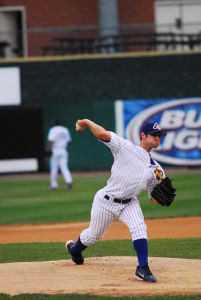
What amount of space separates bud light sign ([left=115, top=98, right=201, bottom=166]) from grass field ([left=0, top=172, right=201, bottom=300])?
98.7 inches

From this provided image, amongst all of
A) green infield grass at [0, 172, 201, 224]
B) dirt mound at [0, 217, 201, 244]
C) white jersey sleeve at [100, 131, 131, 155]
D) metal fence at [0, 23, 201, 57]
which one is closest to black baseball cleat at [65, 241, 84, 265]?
white jersey sleeve at [100, 131, 131, 155]

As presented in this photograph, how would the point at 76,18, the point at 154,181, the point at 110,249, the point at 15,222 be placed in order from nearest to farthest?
the point at 154,181, the point at 110,249, the point at 15,222, the point at 76,18

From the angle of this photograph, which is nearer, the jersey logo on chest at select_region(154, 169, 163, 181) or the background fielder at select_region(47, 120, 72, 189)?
the jersey logo on chest at select_region(154, 169, 163, 181)

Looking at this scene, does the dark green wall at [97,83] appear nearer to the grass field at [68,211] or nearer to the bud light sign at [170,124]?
the bud light sign at [170,124]

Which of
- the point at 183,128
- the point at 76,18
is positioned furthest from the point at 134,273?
the point at 76,18

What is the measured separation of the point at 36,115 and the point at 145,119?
3662 mm

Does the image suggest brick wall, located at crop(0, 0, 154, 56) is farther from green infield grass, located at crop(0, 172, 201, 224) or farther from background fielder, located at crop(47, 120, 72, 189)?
background fielder, located at crop(47, 120, 72, 189)

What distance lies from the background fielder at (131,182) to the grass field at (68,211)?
1.08 meters

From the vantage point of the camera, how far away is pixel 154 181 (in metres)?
9.98

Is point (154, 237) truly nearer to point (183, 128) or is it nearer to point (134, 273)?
point (134, 273)

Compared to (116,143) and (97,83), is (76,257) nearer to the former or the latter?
(116,143)

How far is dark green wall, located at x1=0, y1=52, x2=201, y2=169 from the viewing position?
30812 mm

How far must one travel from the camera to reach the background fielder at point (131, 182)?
31.6ft

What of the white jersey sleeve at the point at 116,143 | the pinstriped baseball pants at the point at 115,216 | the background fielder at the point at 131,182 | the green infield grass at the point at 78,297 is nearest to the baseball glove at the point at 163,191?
the background fielder at the point at 131,182
